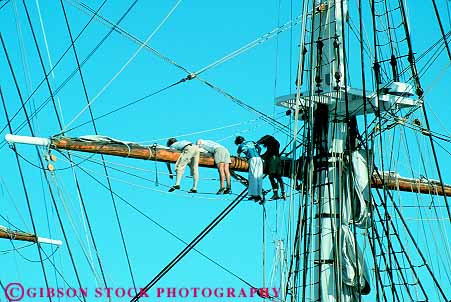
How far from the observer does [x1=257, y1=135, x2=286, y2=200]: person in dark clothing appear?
23.4 meters

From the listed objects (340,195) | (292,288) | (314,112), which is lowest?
(292,288)

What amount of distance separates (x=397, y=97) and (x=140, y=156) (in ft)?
16.9

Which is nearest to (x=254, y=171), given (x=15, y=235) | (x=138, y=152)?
(x=138, y=152)

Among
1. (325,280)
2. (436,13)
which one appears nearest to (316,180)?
(325,280)

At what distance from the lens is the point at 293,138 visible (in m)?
22.3

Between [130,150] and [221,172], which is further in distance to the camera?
[221,172]

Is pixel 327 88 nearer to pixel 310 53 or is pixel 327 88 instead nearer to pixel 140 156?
pixel 310 53

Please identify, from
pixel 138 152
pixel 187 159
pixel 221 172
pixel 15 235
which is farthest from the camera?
pixel 15 235

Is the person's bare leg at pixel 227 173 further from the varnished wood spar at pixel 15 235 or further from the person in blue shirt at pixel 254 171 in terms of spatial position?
the varnished wood spar at pixel 15 235

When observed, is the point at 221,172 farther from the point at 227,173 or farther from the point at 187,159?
the point at 187,159

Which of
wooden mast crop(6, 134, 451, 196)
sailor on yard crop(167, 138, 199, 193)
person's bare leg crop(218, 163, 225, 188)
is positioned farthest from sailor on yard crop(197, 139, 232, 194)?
sailor on yard crop(167, 138, 199, 193)

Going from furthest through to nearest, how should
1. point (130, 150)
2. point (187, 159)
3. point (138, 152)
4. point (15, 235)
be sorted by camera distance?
1. point (15, 235)
2. point (187, 159)
3. point (138, 152)
4. point (130, 150)

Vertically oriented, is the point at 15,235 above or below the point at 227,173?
above

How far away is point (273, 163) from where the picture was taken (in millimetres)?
23469
